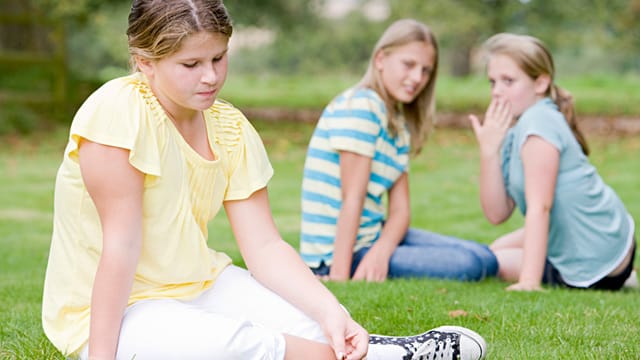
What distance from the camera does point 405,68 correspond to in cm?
458

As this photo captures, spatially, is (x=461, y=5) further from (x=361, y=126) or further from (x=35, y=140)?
(x=361, y=126)

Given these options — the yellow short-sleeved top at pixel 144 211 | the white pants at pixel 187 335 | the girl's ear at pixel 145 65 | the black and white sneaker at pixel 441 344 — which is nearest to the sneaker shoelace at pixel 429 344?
the black and white sneaker at pixel 441 344

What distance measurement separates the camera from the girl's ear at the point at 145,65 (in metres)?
2.59

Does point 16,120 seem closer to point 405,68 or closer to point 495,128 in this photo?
point 405,68

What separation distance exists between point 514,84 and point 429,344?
6.82 ft

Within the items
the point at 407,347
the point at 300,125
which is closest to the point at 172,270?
the point at 407,347

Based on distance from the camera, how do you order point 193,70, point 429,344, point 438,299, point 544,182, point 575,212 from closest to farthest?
1. point 193,70
2. point 429,344
3. point 438,299
4. point 544,182
5. point 575,212

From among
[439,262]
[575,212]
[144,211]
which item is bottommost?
[439,262]

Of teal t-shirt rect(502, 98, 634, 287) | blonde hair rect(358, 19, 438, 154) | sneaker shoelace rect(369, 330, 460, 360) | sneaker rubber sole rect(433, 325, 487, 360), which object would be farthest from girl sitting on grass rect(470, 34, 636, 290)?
sneaker shoelace rect(369, 330, 460, 360)

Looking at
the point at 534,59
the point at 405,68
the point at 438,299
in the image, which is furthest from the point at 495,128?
the point at 438,299

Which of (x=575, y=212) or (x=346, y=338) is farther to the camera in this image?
(x=575, y=212)

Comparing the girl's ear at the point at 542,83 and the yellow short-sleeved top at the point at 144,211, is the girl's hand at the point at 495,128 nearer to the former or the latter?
the girl's ear at the point at 542,83

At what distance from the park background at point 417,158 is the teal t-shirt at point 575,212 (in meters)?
0.20

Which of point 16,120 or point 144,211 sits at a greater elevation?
point 144,211
